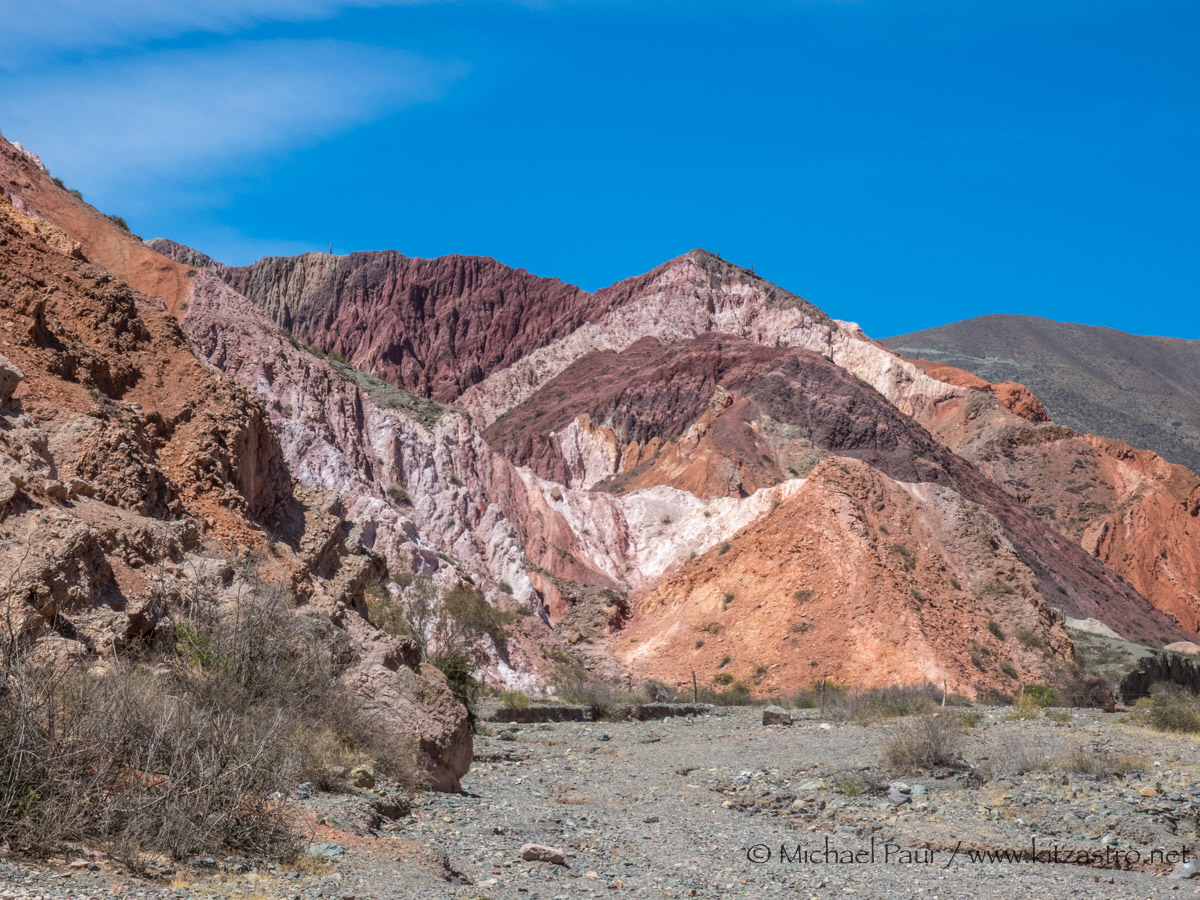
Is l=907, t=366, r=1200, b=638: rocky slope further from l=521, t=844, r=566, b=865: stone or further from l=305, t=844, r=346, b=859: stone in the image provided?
l=305, t=844, r=346, b=859: stone

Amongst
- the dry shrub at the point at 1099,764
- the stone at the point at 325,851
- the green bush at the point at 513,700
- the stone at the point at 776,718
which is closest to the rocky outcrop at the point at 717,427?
the green bush at the point at 513,700

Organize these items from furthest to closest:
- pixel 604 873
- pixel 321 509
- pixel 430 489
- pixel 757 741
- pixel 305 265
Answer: pixel 305 265 → pixel 430 489 → pixel 757 741 → pixel 321 509 → pixel 604 873

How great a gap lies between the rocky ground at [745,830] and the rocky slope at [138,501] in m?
2.20

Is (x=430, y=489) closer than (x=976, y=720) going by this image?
No

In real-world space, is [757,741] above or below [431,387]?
below

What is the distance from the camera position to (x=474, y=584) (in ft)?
135

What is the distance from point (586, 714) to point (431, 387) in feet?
253

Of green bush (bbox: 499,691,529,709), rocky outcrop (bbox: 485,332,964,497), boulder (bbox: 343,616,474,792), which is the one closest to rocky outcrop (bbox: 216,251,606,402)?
rocky outcrop (bbox: 485,332,964,497)

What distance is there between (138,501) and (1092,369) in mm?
159215

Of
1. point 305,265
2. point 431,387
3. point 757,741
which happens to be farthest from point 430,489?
point 305,265

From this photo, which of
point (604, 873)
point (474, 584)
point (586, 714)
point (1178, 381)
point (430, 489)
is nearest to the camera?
point (604, 873)

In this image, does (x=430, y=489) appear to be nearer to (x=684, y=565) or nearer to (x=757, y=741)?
(x=684, y=565)

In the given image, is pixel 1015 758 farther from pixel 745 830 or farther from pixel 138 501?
pixel 138 501

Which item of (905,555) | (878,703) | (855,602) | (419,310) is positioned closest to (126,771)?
(878,703)
